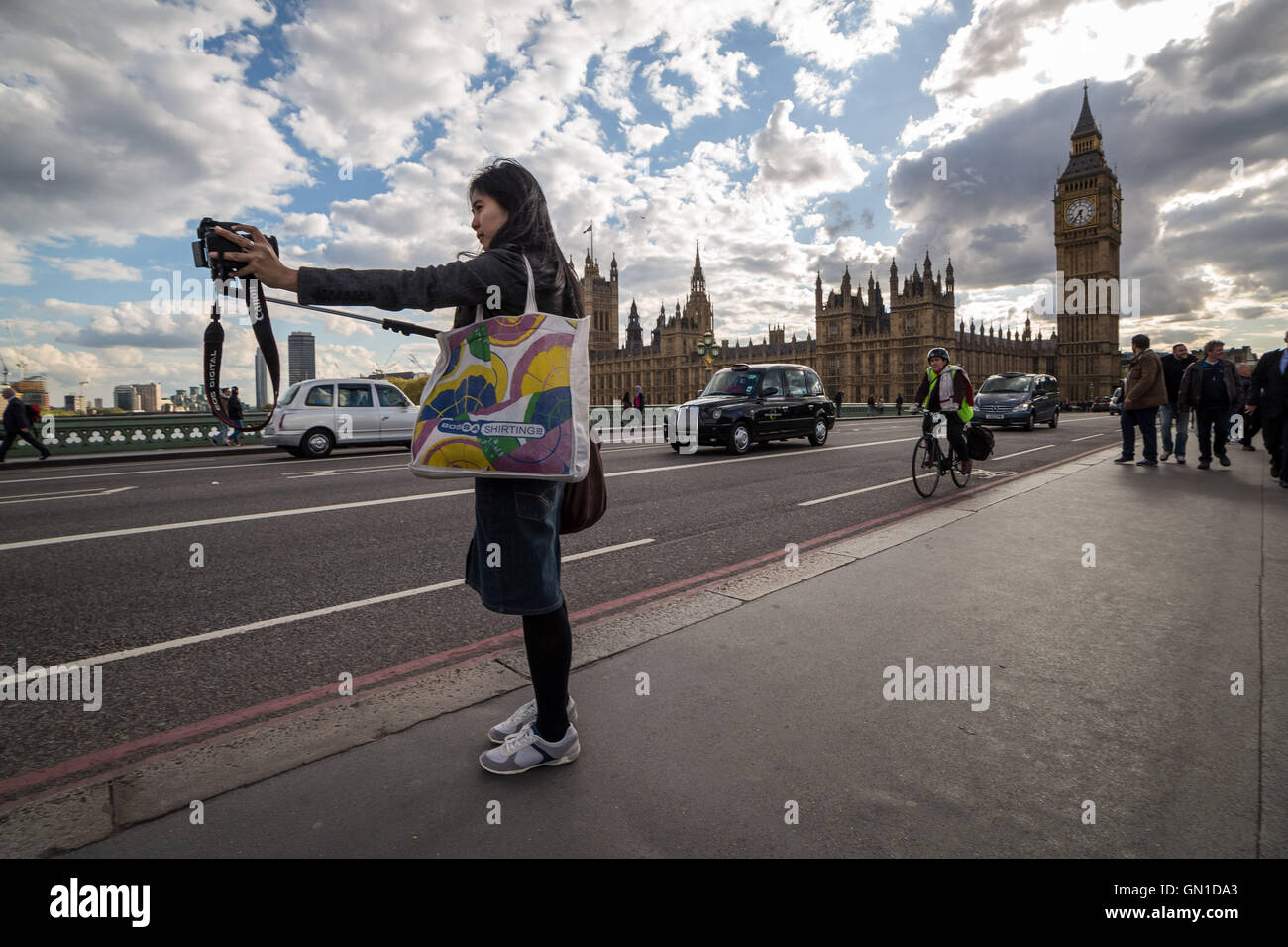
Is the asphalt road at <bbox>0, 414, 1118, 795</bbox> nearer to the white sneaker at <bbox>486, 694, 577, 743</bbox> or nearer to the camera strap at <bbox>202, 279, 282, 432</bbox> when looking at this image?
the white sneaker at <bbox>486, 694, 577, 743</bbox>

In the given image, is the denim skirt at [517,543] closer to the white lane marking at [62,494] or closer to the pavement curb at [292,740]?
the pavement curb at [292,740]

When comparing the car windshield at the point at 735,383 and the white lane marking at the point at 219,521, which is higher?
the car windshield at the point at 735,383

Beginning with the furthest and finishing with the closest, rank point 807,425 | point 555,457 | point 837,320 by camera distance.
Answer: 1. point 837,320
2. point 807,425
3. point 555,457

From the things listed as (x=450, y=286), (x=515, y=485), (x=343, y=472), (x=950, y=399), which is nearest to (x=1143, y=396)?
(x=950, y=399)

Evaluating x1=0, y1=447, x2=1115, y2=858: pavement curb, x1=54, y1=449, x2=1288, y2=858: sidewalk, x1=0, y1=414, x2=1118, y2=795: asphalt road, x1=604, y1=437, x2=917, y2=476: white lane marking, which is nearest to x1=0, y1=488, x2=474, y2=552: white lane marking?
x1=0, y1=414, x2=1118, y2=795: asphalt road

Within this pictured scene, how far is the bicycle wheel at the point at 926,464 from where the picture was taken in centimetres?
827

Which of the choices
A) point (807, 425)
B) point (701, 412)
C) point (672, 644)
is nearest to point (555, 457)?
point (672, 644)

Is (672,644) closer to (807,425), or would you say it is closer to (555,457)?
(555,457)

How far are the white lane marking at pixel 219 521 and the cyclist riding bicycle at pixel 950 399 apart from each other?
639cm

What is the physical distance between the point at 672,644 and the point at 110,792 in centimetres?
228

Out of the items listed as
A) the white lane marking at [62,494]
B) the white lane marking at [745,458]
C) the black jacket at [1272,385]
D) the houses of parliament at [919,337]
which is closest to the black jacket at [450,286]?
the white lane marking at [745,458]

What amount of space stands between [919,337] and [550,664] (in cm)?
8895

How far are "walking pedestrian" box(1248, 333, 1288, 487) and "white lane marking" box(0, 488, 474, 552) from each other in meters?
10.9
